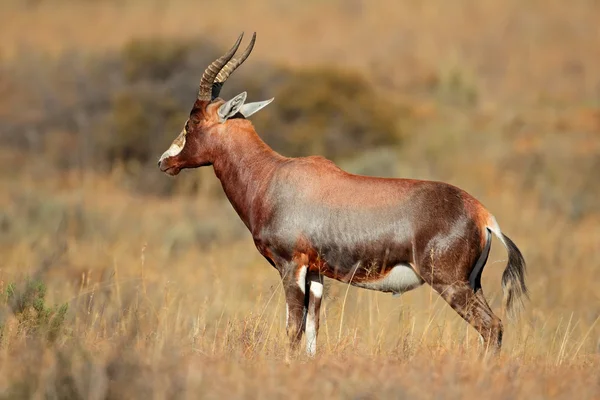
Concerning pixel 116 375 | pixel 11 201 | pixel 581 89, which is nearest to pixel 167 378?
pixel 116 375

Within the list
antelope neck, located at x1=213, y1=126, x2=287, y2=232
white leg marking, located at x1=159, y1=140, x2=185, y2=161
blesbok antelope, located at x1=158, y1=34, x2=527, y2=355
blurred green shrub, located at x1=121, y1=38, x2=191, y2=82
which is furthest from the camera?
blurred green shrub, located at x1=121, y1=38, x2=191, y2=82

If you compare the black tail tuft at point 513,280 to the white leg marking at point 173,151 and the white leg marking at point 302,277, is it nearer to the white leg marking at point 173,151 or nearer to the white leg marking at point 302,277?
the white leg marking at point 302,277

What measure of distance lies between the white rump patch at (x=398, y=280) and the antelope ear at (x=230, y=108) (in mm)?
2105

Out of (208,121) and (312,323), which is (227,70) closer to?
(208,121)

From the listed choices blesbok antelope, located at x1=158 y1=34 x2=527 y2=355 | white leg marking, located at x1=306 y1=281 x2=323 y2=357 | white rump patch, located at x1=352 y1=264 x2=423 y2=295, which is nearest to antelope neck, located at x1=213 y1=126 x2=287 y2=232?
blesbok antelope, located at x1=158 y1=34 x2=527 y2=355

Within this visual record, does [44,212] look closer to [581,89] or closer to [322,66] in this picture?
[322,66]

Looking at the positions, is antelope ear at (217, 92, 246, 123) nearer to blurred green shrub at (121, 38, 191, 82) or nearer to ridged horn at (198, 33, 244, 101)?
ridged horn at (198, 33, 244, 101)

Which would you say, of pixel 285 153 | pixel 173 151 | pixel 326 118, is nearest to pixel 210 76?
pixel 173 151

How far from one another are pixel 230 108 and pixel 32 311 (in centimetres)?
262

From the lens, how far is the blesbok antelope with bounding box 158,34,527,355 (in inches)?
326

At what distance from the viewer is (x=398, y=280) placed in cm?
850

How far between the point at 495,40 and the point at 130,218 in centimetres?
2588

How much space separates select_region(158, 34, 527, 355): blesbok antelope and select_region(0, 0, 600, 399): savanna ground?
401 mm

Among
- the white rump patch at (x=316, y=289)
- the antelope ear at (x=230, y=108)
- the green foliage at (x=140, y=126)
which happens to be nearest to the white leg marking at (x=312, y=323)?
the white rump patch at (x=316, y=289)
